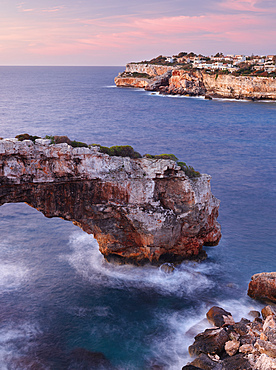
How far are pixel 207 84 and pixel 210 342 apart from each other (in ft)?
468

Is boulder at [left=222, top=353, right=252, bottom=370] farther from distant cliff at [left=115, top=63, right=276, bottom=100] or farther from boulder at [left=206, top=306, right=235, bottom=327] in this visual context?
distant cliff at [left=115, top=63, right=276, bottom=100]

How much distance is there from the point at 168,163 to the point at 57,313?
1386cm

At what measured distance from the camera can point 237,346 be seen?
20.7 meters

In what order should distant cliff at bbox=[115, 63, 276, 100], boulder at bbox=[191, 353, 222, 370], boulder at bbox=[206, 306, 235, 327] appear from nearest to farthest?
boulder at bbox=[191, 353, 222, 370] < boulder at bbox=[206, 306, 235, 327] < distant cliff at bbox=[115, 63, 276, 100]

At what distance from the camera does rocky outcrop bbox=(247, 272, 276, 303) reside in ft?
86.6

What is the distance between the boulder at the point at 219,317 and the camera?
76.6 feet

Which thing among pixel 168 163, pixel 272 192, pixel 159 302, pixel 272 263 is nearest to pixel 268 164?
pixel 272 192

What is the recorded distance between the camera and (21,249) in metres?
33.4

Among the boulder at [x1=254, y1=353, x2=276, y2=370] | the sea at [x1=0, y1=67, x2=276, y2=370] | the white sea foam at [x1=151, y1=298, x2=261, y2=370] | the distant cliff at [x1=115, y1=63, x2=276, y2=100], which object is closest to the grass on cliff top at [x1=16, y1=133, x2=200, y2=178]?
the sea at [x1=0, y1=67, x2=276, y2=370]

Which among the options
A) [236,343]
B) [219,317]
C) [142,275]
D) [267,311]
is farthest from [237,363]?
[142,275]

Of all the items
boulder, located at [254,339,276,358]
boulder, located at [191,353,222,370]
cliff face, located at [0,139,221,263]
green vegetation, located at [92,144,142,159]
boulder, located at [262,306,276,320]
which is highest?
green vegetation, located at [92,144,142,159]

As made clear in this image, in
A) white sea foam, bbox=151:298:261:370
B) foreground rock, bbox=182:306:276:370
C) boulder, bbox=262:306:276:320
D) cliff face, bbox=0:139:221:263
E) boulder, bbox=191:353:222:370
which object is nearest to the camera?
foreground rock, bbox=182:306:276:370

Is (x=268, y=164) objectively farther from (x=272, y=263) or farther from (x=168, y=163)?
(x=168, y=163)

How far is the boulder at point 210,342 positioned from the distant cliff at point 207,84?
127813mm
